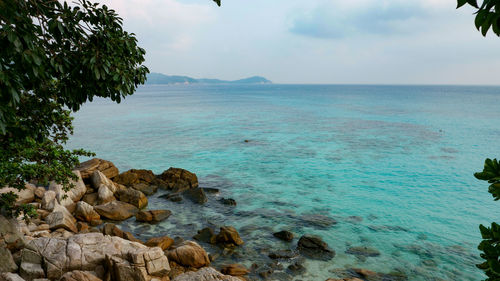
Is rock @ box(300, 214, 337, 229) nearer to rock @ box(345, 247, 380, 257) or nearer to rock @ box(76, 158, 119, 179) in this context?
rock @ box(345, 247, 380, 257)

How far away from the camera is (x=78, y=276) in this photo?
8.77m

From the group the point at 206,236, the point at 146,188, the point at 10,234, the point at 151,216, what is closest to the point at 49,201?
the point at 151,216

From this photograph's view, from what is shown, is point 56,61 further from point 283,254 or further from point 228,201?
point 228,201

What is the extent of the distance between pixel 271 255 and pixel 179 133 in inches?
1281

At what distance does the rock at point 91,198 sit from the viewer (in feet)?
55.0

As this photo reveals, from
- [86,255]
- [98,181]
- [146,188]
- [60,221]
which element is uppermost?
[86,255]

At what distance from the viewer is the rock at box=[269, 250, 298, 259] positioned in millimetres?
12672

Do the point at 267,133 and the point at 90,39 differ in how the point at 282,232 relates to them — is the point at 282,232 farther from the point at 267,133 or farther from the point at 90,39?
the point at 267,133

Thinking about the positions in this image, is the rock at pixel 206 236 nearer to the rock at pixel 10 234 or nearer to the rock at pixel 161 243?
the rock at pixel 161 243

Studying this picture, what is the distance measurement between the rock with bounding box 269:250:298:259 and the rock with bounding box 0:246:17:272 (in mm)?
8406

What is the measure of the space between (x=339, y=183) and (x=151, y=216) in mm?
13733

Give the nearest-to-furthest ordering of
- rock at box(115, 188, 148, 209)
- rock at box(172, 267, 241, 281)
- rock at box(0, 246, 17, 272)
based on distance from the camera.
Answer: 1. rock at box(0, 246, 17, 272)
2. rock at box(172, 267, 241, 281)
3. rock at box(115, 188, 148, 209)

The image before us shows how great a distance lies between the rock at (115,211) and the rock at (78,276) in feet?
23.3

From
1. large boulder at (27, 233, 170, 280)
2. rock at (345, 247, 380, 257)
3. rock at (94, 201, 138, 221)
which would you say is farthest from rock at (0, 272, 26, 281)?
rock at (345, 247, 380, 257)
